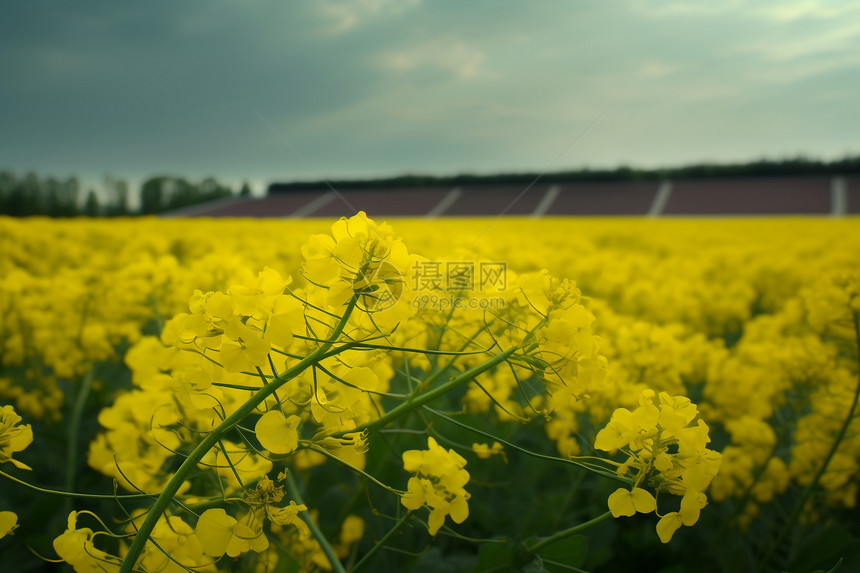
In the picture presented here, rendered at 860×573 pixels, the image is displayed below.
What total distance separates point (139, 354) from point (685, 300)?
323cm

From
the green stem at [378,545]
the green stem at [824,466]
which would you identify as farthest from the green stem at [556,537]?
the green stem at [824,466]

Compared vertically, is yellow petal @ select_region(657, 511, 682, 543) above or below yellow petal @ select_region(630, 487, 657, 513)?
below

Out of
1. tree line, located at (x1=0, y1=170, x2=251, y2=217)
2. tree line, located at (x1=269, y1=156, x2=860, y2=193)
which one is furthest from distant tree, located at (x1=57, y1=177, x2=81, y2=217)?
tree line, located at (x1=269, y1=156, x2=860, y2=193)

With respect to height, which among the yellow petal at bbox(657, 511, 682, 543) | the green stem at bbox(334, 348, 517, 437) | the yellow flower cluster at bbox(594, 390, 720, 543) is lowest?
the yellow petal at bbox(657, 511, 682, 543)

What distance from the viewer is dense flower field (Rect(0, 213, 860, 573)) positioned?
29.5 inches

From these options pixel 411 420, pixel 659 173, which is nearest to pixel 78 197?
pixel 411 420

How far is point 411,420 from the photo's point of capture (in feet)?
6.26

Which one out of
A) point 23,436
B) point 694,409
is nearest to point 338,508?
point 23,436

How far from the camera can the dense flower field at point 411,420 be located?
2.45 feet

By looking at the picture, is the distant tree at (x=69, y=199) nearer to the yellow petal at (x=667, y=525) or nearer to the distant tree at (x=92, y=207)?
the distant tree at (x=92, y=207)

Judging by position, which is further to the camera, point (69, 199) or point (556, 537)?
point (69, 199)

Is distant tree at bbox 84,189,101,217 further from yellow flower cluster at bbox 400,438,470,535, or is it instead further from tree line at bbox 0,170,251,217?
yellow flower cluster at bbox 400,438,470,535

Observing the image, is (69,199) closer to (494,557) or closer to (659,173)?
(494,557)

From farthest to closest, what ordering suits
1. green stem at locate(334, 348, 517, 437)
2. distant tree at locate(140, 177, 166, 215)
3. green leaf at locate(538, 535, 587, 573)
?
distant tree at locate(140, 177, 166, 215), green leaf at locate(538, 535, 587, 573), green stem at locate(334, 348, 517, 437)
